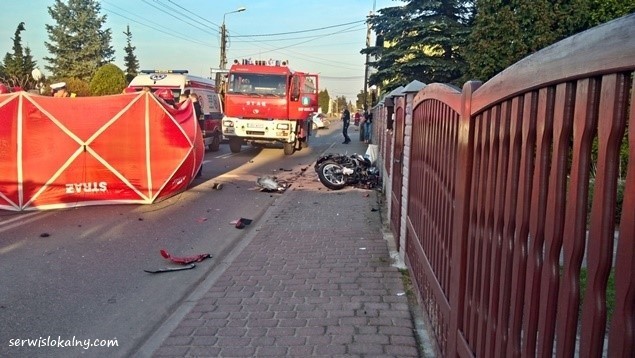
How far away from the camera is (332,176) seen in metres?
12.6

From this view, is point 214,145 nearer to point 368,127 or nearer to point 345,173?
point 368,127

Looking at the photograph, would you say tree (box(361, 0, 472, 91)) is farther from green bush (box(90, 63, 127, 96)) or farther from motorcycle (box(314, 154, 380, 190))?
green bush (box(90, 63, 127, 96))

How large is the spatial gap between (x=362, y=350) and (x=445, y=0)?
18.0 meters

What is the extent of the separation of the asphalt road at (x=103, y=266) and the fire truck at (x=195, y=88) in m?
11.4

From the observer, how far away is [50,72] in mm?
55438

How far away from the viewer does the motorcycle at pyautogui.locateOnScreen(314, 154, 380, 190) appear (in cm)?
1259

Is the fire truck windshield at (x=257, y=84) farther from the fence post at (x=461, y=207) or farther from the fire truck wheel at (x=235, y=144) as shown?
the fence post at (x=461, y=207)

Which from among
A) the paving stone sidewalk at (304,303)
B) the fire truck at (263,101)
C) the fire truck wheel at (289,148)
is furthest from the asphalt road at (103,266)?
the fire truck wheel at (289,148)

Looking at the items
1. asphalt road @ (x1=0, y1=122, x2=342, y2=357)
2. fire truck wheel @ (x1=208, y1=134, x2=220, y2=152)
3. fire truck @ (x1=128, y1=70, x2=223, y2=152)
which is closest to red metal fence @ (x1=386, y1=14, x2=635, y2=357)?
asphalt road @ (x1=0, y1=122, x2=342, y2=357)

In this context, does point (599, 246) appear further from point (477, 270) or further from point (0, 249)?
point (0, 249)

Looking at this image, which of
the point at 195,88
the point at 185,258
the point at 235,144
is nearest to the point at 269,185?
the point at 185,258

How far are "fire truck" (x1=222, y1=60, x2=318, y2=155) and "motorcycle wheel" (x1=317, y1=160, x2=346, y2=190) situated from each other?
8509mm

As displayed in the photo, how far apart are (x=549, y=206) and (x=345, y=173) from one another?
1092 centimetres

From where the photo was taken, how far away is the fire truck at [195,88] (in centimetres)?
2211
